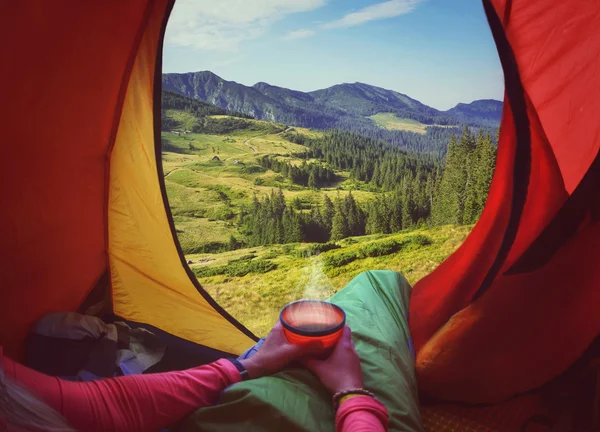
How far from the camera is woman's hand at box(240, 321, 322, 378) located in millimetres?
1123

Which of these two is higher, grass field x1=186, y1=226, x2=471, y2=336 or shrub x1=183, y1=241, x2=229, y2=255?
grass field x1=186, y1=226, x2=471, y2=336

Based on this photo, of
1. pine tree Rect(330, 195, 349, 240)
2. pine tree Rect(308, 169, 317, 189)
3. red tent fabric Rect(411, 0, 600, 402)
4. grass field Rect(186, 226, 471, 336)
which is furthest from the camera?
pine tree Rect(308, 169, 317, 189)

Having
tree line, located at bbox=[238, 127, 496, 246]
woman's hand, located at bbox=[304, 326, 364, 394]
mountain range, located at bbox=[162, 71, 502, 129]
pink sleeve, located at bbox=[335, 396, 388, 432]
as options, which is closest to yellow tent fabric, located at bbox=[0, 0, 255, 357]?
woman's hand, located at bbox=[304, 326, 364, 394]

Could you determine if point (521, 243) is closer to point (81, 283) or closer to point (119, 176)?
point (119, 176)

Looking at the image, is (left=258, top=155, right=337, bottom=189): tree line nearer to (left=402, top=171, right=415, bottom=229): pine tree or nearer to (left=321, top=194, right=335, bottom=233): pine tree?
(left=321, top=194, right=335, bottom=233): pine tree

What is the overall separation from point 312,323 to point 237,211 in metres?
16.9

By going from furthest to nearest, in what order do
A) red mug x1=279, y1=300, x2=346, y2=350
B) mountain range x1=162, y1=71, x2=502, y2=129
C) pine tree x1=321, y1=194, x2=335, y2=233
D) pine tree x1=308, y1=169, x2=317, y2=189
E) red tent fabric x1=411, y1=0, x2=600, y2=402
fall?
mountain range x1=162, y1=71, x2=502, y2=129
pine tree x1=308, y1=169, x2=317, y2=189
pine tree x1=321, y1=194, x2=335, y2=233
red tent fabric x1=411, y1=0, x2=600, y2=402
red mug x1=279, y1=300, x2=346, y2=350

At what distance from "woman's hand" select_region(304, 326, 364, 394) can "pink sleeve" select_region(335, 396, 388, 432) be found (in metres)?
0.07

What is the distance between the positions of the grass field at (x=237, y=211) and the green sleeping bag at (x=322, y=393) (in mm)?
451

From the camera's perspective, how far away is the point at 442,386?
135 cm

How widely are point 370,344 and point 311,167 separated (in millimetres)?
21122

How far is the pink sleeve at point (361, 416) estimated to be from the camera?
87cm

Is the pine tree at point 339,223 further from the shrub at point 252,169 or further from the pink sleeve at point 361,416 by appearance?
the pink sleeve at point 361,416

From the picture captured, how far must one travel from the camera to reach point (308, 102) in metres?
36.0
